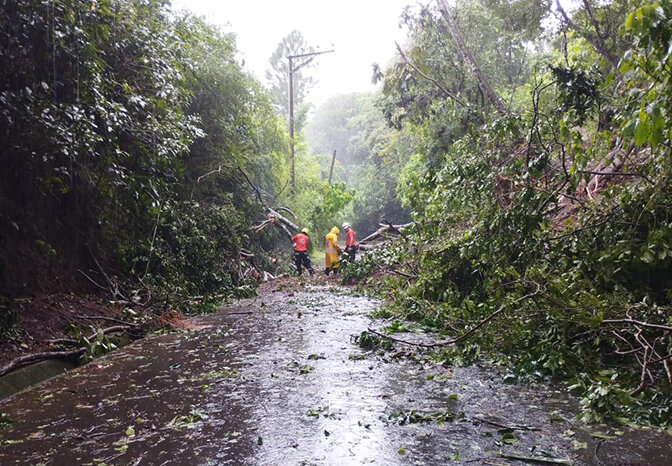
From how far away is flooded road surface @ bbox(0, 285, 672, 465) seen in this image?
10.4 ft

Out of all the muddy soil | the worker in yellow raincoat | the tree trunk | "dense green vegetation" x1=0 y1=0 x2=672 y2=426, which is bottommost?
the worker in yellow raincoat

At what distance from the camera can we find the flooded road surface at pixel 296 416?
125 inches

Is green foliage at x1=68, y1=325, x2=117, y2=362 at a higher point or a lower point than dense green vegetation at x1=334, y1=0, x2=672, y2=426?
lower

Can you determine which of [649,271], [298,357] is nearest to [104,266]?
[298,357]

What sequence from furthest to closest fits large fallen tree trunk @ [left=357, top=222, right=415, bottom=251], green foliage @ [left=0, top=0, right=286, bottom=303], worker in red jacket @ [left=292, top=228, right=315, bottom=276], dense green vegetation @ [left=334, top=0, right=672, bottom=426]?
worker in red jacket @ [left=292, top=228, right=315, bottom=276], large fallen tree trunk @ [left=357, top=222, right=415, bottom=251], green foliage @ [left=0, top=0, right=286, bottom=303], dense green vegetation @ [left=334, top=0, right=672, bottom=426]

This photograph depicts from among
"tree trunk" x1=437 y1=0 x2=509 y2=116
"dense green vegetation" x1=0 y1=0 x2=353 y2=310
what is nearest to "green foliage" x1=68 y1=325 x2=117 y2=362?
"dense green vegetation" x1=0 y1=0 x2=353 y2=310

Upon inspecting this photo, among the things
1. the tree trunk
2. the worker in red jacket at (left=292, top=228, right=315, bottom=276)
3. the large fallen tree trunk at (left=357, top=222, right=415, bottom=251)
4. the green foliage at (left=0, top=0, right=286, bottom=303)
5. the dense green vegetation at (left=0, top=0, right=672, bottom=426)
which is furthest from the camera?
the worker in red jacket at (left=292, top=228, right=315, bottom=276)

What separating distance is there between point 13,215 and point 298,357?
4.35m

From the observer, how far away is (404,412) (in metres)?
3.92

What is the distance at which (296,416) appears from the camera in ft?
12.9

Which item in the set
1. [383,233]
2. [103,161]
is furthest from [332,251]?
[103,161]

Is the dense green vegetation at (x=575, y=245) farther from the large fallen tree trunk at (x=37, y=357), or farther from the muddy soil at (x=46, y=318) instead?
the muddy soil at (x=46, y=318)

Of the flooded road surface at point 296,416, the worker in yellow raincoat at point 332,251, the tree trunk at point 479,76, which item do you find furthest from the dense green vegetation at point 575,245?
the worker in yellow raincoat at point 332,251

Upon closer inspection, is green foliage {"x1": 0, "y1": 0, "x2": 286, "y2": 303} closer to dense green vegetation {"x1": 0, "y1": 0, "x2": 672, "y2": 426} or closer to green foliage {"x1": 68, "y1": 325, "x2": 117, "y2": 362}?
dense green vegetation {"x1": 0, "y1": 0, "x2": 672, "y2": 426}
